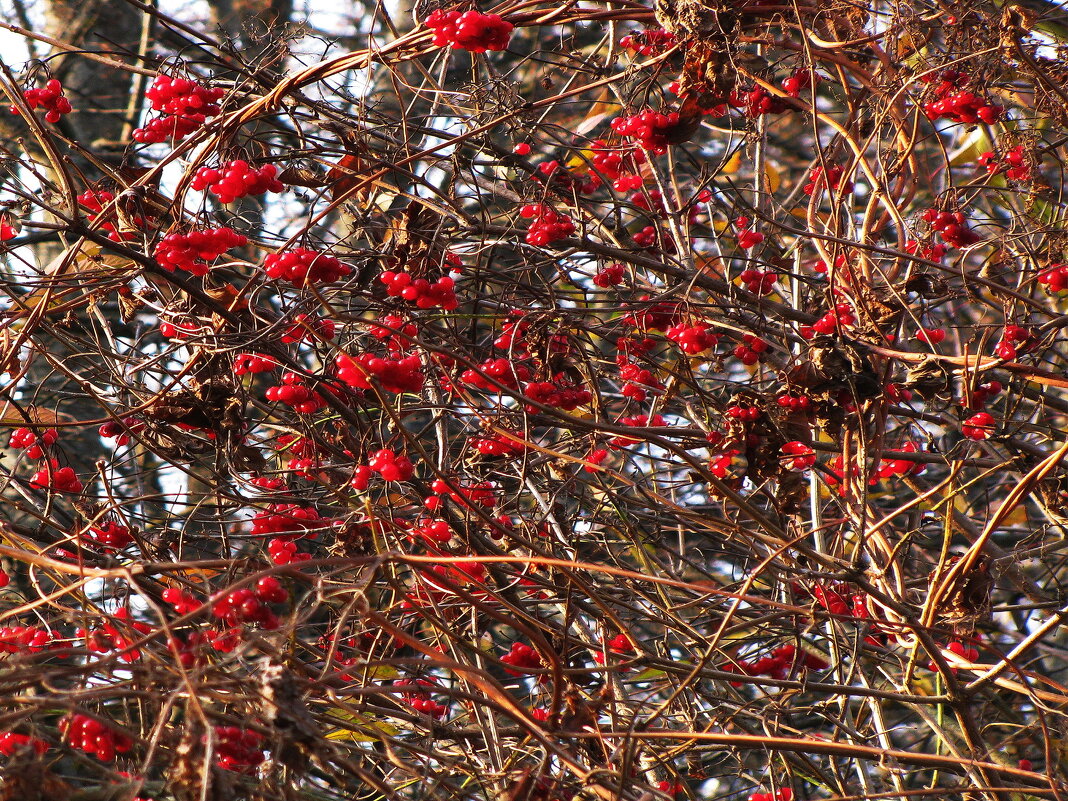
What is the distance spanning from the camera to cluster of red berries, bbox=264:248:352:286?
2350 millimetres

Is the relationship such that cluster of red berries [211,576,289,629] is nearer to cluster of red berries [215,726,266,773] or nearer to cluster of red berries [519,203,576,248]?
cluster of red berries [215,726,266,773]

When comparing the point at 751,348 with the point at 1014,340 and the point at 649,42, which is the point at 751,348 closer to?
the point at 1014,340

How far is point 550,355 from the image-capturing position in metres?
2.84

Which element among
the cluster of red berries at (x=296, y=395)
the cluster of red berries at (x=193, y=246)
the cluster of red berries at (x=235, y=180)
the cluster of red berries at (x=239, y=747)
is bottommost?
the cluster of red berries at (x=239, y=747)

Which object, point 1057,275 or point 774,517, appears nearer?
point 1057,275

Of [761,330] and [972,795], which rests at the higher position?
[761,330]

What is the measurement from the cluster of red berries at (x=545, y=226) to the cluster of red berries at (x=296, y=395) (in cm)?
75

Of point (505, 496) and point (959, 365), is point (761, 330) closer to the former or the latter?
point (959, 365)

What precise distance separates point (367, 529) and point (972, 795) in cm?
162

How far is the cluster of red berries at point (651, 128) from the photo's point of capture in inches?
106

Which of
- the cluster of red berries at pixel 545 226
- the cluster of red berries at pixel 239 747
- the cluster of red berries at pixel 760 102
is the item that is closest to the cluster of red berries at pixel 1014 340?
the cluster of red berries at pixel 760 102

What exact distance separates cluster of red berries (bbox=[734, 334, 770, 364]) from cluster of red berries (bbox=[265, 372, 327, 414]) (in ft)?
4.21

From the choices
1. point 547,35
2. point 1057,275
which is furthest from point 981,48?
point 547,35

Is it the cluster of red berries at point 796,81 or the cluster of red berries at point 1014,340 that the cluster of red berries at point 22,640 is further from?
the cluster of red berries at point 796,81
